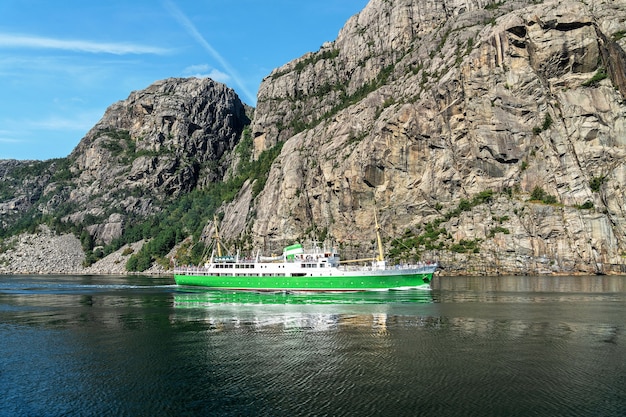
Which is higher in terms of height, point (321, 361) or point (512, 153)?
point (512, 153)

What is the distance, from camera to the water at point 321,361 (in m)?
29.2

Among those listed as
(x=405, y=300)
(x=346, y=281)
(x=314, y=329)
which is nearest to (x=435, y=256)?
(x=346, y=281)

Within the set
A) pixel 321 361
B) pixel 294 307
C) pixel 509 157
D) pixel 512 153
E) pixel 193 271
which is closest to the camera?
pixel 321 361

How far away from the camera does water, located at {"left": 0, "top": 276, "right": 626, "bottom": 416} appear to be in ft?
95.7

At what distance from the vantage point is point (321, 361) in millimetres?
39156

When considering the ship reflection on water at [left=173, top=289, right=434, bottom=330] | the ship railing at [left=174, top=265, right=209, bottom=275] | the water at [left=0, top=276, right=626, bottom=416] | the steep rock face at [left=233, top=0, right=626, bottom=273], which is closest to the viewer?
the water at [left=0, top=276, right=626, bottom=416]

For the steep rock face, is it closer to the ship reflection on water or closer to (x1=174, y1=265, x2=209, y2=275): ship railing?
the ship reflection on water

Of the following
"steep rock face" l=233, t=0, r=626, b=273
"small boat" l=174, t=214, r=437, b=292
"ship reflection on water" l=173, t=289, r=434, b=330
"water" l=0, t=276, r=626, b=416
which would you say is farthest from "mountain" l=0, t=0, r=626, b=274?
"water" l=0, t=276, r=626, b=416

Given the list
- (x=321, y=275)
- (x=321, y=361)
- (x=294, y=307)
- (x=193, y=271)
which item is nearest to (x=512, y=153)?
(x=321, y=275)

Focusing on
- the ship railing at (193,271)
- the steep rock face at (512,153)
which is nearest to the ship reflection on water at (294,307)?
the ship railing at (193,271)

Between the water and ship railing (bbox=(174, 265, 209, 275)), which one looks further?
ship railing (bbox=(174, 265, 209, 275))

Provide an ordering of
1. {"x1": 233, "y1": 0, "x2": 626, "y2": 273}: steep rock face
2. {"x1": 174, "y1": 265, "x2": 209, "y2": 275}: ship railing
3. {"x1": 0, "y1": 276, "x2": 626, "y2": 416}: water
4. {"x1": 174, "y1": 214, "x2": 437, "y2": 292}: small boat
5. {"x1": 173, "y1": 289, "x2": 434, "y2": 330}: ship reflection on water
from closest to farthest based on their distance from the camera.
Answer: {"x1": 0, "y1": 276, "x2": 626, "y2": 416}: water < {"x1": 173, "y1": 289, "x2": 434, "y2": 330}: ship reflection on water < {"x1": 174, "y1": 214, "x2": 437, "y2": 292}: small boat < {"x1": 174, "y1": 265, "x2": 209, "y2": 275}: ship railing < {"x1": 233, "y1": 0, "x2": 626, "y2": 273}: steep rock face

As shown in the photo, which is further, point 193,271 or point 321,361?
point 193,271

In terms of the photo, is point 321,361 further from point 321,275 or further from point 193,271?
point 193,271
